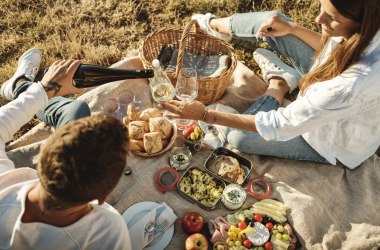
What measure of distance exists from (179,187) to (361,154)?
5.03 feet

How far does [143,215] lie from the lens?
2678 millimetres

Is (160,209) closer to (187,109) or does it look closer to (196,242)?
(196,242)

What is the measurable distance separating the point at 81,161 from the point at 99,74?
173 cm

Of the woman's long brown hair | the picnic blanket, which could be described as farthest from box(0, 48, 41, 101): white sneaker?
the woman's long brown hair

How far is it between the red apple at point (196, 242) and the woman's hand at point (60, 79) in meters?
1.46

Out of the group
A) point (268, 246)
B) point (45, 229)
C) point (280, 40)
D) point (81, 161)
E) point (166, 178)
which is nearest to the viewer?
point (81, 161)

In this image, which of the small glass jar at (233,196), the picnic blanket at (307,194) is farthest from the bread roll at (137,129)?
the small glass jar at (233,196)

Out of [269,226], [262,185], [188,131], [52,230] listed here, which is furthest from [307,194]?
[52,230]

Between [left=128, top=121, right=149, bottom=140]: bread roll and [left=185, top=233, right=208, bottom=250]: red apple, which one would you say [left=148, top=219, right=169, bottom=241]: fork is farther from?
[left=128, top=121, right=149, bottom=140]: bread roll

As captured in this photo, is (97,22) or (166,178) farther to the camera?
(97,22)

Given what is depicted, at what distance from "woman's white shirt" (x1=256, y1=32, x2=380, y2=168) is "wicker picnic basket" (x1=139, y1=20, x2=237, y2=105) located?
30.5 inches

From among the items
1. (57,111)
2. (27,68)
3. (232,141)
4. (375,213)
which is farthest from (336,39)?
(27,68)

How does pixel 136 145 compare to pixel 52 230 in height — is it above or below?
below

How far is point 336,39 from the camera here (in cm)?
276
